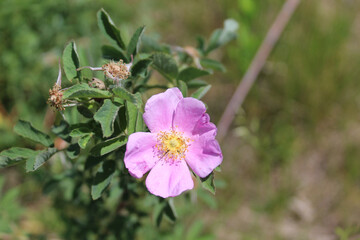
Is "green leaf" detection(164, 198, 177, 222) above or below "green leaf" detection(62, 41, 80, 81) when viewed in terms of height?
below

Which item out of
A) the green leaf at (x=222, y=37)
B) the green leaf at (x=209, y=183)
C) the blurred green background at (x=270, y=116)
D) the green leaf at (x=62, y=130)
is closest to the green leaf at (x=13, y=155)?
the green leaf at (x=62, y=130)

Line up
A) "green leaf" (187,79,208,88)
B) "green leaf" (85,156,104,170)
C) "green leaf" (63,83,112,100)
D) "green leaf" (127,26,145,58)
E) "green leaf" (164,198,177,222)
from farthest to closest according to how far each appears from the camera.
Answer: "green leaf" (164,198,177,222), "green leaf" (187,79,208,88), "green leaf" (85,156,104,170), "green leaf" (127,26,145,58), "green leaf" (63,83,112,100)

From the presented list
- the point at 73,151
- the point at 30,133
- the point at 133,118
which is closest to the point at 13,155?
the point at 30,133

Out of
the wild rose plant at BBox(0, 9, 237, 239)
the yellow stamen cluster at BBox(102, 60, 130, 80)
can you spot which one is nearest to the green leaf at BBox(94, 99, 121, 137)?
the wild rose plant at BBox(0, 9, 237, 239)

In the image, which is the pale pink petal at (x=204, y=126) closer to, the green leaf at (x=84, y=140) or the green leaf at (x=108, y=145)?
the green leaf at (x=108, y=145)

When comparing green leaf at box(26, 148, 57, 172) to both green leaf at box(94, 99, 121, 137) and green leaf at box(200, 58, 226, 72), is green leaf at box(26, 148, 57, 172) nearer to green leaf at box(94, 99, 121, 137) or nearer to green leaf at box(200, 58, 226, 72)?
green leaf at box(94, 99, 121, 137)

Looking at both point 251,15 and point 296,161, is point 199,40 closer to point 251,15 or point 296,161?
point 251,15
